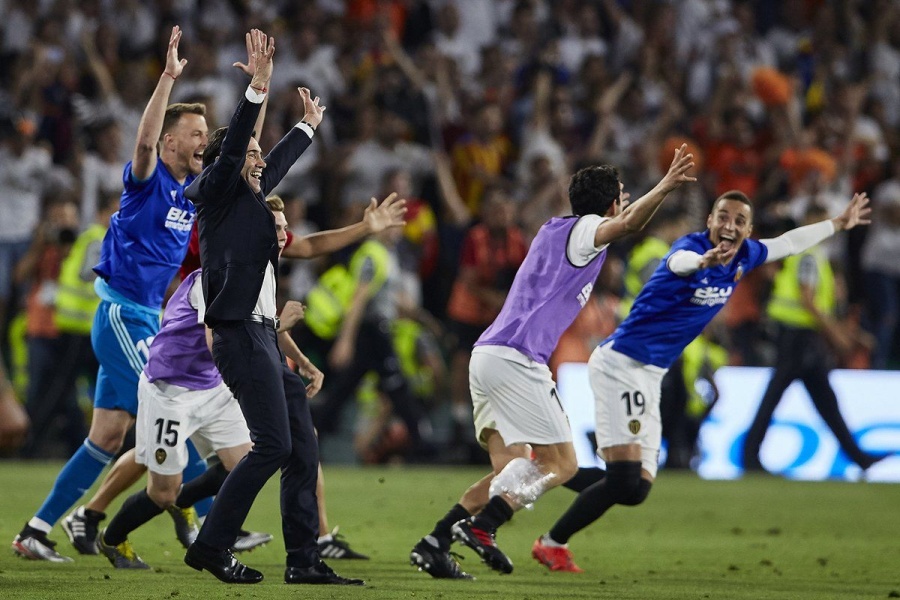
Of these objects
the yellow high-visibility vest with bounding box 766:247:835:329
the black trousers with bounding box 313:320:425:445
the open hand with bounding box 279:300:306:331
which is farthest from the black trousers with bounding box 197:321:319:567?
the yellow high-visibility vest with bounding box 766:247:835:329

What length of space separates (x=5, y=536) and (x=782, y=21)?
45.1 feet

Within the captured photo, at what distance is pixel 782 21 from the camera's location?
19.4m

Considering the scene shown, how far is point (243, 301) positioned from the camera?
655 centimetres

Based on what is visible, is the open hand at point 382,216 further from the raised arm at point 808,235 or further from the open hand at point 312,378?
the raised arm at point 808,235

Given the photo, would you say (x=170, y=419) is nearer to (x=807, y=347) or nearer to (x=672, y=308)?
(x=672, y=308)

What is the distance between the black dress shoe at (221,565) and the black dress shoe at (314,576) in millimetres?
167

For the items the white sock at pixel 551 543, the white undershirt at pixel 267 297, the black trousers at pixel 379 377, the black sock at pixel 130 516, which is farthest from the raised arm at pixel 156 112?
the black trousers at pixel 379 377

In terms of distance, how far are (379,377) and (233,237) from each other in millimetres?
8246

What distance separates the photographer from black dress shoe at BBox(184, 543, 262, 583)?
6535mm

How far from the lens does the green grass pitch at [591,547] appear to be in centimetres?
682

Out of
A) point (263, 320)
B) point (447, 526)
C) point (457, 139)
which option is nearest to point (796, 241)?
point (447, 526)

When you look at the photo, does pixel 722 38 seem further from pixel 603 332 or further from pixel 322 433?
pixel 322 433

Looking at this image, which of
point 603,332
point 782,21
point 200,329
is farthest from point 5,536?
point 782,21

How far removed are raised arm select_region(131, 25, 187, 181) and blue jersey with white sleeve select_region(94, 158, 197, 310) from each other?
6.8 inches
